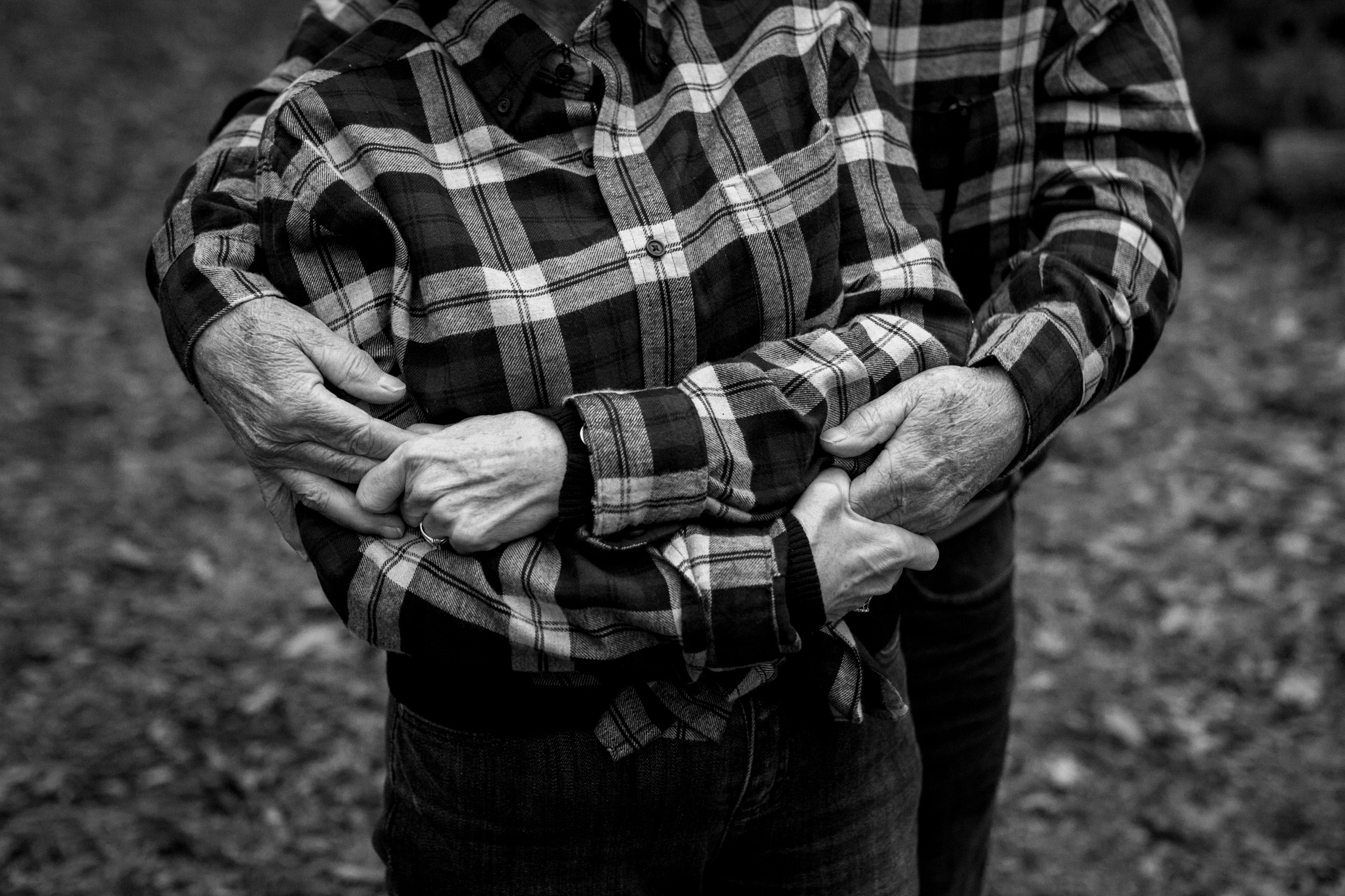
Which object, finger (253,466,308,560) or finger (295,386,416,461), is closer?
finger (295,386,416,461)

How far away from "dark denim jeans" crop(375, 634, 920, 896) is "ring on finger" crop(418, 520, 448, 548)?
25 cm

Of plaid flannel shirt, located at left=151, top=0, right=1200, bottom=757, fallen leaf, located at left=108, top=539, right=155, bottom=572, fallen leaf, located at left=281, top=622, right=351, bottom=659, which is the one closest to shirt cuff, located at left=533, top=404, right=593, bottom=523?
plaid flannel shirt, located at left=151, top=0, right=1200, bottom=757

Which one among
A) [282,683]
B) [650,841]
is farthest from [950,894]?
[282,683]

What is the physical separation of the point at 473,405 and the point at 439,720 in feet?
1.35

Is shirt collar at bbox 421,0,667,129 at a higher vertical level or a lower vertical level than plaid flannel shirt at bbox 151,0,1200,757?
higher

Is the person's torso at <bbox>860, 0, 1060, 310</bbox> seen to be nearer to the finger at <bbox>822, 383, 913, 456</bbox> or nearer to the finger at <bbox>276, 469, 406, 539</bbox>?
the finger at <bbox>822, 383, 913, 456</bbox>

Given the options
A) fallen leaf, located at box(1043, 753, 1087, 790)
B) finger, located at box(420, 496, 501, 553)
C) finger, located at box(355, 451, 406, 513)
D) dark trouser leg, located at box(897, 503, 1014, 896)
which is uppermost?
finger, located at box(355, 451, 406, 513)

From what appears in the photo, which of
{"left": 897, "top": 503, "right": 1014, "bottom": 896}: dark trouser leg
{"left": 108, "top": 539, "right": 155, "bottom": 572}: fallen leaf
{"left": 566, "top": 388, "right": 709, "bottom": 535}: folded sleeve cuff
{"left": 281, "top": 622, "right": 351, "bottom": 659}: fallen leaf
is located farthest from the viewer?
{"left": 108, "top": 539, "right": 155, "bottom": 572}: fallen leaf

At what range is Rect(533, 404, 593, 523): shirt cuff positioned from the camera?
1.32 m

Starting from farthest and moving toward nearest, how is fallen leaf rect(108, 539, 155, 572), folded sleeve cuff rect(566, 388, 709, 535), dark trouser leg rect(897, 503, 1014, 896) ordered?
fallen leaf rect(108, 539, 155, 572)
dark trouser leg rect(897, 503, 1014, 896)
folded sleeve cuff rect(566, 388, 709, 535)

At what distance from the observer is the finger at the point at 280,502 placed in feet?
4.98

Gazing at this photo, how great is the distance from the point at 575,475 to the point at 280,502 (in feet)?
1.55

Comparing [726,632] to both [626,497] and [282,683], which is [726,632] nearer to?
[626,497]

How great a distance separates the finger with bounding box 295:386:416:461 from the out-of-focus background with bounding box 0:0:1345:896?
1.95m
